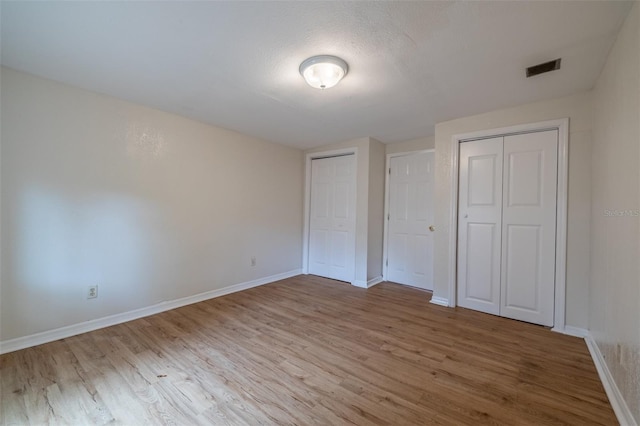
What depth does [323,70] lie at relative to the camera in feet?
6.27

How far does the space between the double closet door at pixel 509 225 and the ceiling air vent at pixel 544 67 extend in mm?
840

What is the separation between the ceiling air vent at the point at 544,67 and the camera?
189 centimetres

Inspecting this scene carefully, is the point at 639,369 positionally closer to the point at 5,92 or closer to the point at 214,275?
the point at 214,275

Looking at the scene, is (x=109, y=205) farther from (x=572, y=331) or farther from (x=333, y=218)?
(x=572, y=331)

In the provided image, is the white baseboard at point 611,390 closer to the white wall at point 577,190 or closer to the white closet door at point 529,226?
the white wall at point 577,190

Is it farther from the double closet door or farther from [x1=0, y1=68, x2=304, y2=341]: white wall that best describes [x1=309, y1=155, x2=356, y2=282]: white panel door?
the double closet door

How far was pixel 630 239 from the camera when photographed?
1391mm

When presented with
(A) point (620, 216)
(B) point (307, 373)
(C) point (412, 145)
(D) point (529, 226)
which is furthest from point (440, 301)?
(C) point (412, 145)

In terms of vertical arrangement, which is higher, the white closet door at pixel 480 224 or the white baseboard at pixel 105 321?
the white closet door at pixel 480 224

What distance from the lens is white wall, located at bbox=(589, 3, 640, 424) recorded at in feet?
4.37

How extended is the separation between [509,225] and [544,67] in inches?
59.9

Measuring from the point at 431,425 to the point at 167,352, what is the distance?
6.39ft

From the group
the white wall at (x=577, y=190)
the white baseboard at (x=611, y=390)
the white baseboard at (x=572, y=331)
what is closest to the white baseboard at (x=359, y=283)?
the white baseboard at (x=572, y=331)

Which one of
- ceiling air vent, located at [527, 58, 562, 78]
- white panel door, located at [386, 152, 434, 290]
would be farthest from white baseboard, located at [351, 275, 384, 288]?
ceiling air vent, located at [527, 58, 562, 78]
